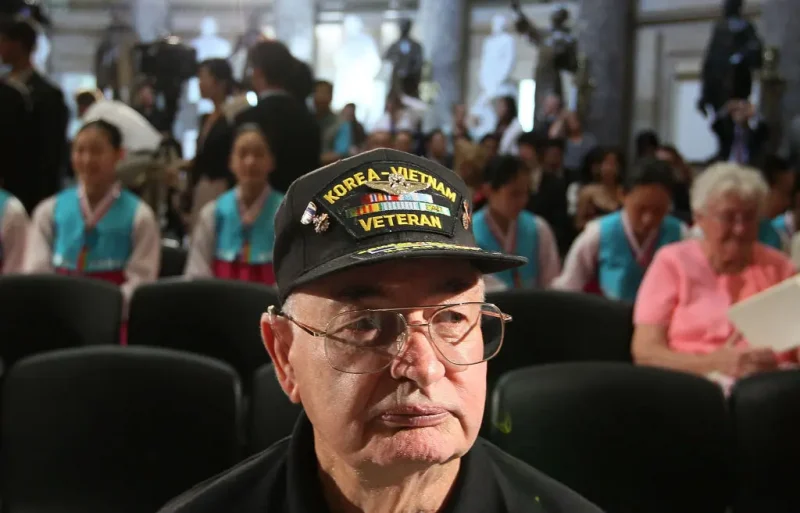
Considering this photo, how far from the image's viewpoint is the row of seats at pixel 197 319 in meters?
2.49

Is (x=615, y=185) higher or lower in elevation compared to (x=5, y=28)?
lower

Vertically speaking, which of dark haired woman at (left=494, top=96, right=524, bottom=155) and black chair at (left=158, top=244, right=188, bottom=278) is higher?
dark haired woman at (left=494, top=96, right=524, bottom=155)

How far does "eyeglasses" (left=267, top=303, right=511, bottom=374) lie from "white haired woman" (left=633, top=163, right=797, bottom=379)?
1653mm

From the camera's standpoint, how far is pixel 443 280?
0.83m

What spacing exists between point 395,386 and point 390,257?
12 centimetres

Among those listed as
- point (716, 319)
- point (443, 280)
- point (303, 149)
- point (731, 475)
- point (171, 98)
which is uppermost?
point (171, 98)

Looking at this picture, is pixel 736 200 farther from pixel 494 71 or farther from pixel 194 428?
pixel 494 71

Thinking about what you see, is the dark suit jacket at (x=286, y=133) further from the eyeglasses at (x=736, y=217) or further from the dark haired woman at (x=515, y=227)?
the eyeglasses at (x=736, y=217)

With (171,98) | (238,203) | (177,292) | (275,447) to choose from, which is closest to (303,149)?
(238,203)

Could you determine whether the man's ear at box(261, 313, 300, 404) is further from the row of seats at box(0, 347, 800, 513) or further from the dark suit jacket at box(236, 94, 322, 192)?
the dark suit jacket at box(236, 94, 322, 192)

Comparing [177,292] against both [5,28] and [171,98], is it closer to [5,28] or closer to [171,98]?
[5,28]

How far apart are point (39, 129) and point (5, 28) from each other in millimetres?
481

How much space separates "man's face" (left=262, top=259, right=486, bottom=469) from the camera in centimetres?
80

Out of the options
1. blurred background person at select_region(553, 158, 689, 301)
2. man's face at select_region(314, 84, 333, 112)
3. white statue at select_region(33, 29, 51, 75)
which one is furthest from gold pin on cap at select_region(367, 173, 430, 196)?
white statue at select_region(33, 29, 51, 75)
